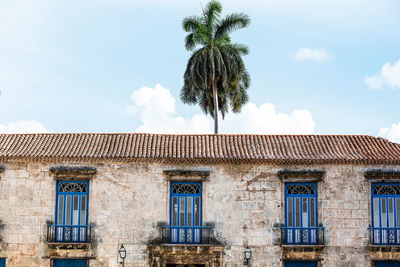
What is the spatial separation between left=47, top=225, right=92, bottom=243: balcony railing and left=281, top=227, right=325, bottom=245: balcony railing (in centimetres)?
721

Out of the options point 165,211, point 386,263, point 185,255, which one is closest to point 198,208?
point 165,211

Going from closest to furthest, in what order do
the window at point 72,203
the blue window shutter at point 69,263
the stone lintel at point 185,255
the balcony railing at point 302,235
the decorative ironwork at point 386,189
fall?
the stone lintel at point 185,255
the blue window shutter at point 69,263
the balcony railing at point 302,235
the window at point 72,203
the decorative ironwork at point 386,189

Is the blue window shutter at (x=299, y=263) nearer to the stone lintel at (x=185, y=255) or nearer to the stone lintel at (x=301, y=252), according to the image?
the stone lintel at (x=301, y=252)

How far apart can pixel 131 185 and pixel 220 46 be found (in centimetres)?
1624

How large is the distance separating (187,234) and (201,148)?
333 centimetres

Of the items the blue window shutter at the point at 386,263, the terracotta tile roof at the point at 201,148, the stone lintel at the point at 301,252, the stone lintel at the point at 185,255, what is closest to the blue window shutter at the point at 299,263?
the stone lintel at the point at 301,252

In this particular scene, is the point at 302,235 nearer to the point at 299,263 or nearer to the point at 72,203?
the point at 299,263

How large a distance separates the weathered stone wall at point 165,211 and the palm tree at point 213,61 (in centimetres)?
1409

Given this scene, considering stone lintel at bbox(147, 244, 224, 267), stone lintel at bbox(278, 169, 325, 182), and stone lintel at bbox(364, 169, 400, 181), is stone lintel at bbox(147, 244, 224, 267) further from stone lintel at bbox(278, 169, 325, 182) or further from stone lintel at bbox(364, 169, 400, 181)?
stone lintel at bbox(364, 169, 400, 181)

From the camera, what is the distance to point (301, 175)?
2047 cm

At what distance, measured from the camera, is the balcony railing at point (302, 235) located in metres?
20.4

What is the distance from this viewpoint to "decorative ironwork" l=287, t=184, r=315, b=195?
20.7m

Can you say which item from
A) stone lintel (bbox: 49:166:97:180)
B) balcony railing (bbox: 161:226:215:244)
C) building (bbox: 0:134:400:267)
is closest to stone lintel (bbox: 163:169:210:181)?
building (bbox: 0:134:400:267)

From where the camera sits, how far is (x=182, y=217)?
20.7 m
